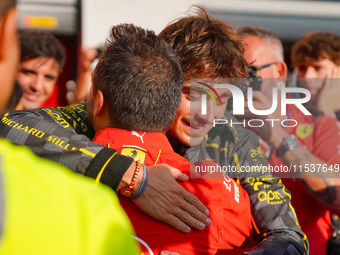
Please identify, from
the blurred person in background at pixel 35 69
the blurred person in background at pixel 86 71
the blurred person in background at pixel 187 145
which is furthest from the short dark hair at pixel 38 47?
the blurred person in background at pixel 187 145

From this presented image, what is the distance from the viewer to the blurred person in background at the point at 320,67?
9.36ft

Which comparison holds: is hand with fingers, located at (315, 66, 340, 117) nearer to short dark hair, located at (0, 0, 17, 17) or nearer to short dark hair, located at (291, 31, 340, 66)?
short dark hair, located at (291, 31, 340, 66)

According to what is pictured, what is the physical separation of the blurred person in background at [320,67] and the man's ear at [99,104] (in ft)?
5.43

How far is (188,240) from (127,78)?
0.57 meters

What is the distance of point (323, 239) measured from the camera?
232cm

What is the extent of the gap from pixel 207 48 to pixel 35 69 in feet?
6.40

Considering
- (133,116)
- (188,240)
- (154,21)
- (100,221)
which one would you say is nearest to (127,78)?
(133,116)

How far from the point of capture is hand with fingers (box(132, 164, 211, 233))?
1437mm

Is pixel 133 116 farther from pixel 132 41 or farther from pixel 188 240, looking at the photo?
pixel 188 240

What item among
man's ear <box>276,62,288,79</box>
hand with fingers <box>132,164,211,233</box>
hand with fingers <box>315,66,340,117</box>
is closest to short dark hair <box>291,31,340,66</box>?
hand with fingers <box>315,66,340,117</box>

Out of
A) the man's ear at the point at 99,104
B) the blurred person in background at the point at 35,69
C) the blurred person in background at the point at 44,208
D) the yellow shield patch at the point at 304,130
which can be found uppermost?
the blurred person in background at the point at 44,208

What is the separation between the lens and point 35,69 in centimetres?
343

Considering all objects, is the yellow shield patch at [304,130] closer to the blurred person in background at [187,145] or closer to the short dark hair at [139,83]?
the blurred person in background at [187,145]

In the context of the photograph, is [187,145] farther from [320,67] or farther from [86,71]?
[86,71]
